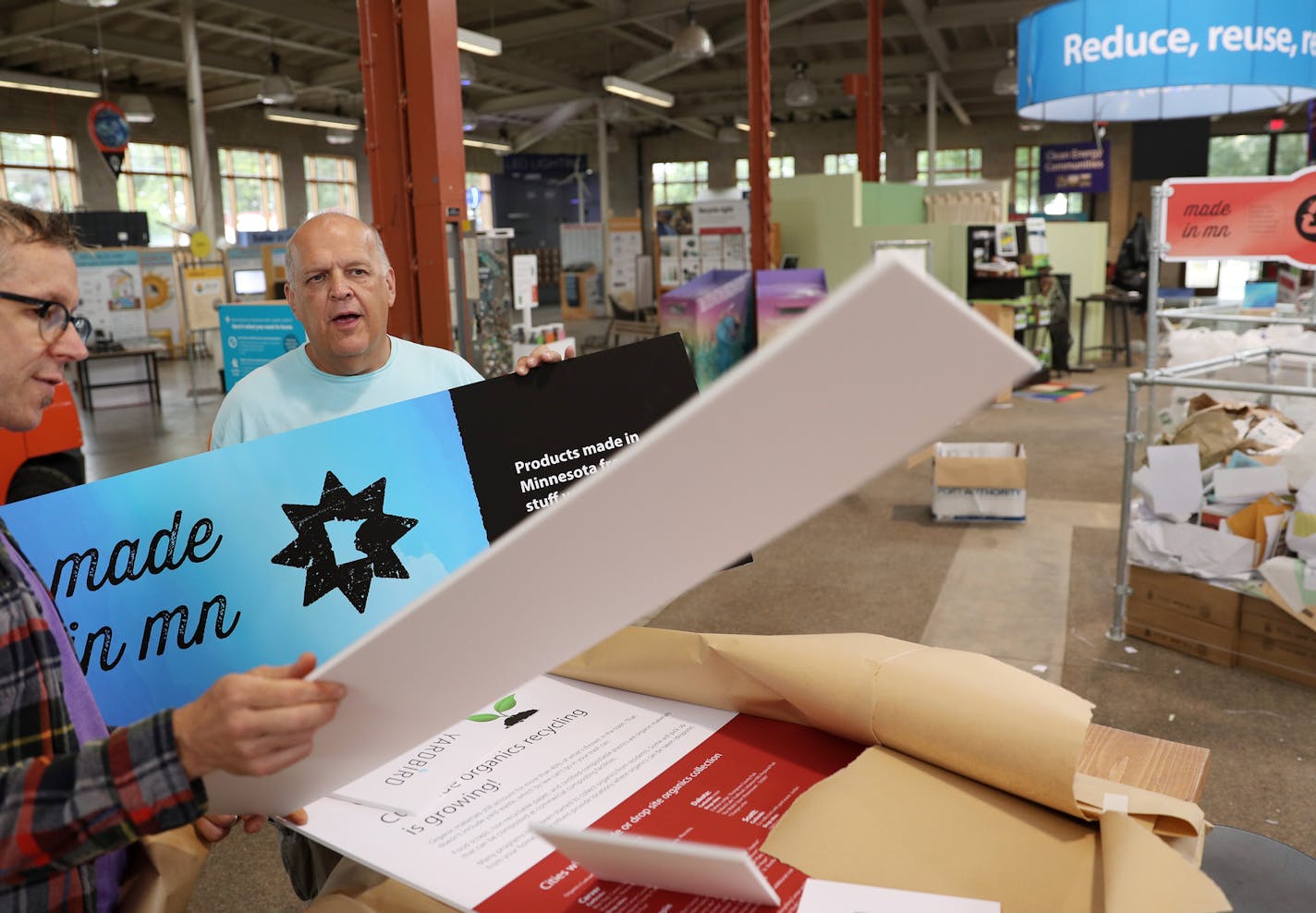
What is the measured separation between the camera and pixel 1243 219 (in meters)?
3.79

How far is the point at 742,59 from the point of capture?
1869 cm

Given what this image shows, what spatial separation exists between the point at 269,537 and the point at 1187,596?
3585 millimetres

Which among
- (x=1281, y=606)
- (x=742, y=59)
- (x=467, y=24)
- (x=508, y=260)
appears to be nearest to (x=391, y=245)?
(x=508, y=260)

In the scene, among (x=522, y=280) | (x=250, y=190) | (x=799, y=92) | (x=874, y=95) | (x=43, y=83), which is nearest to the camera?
(x=522, y=280)

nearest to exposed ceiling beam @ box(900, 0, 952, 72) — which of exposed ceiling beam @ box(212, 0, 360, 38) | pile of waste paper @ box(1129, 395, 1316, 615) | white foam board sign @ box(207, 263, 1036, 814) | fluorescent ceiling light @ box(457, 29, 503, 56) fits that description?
fluorescent ceiling light @ box(457, 29, 503, 56)

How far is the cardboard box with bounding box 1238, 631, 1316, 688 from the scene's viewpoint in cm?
351

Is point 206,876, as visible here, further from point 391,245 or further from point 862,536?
point 862,536

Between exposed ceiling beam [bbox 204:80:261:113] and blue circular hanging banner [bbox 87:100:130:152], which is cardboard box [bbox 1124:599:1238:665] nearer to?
blue circular hanging banner [bbox 87:100:130:152]

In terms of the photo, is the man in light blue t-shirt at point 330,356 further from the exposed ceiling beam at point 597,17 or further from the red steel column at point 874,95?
the exposed ceiling beam at point 597,17

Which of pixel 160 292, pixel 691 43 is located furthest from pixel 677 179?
pixel 160 292

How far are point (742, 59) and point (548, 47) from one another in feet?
12.3

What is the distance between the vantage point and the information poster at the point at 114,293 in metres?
12.4

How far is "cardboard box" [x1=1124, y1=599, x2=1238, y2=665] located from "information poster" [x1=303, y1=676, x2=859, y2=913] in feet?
10.4

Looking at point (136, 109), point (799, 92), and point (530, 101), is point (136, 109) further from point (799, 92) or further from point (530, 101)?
point (799, 92)
